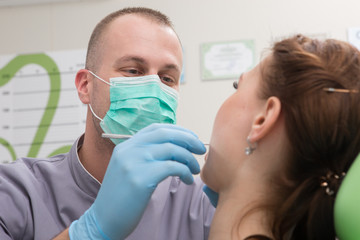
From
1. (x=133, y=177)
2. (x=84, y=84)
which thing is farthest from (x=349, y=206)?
(x=84, y=84)

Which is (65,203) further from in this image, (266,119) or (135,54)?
(266,119)

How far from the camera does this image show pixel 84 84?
1.89 m

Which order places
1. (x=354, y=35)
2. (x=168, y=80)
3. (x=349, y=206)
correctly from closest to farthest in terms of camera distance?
(x=349, y=206)
(x=168, y=80)
(x=354, y=35)

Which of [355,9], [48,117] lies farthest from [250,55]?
[48,117]

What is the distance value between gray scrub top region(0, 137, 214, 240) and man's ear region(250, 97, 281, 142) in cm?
62

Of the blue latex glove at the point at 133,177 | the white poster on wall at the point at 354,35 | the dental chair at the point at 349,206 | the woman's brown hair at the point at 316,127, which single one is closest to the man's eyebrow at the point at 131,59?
the blue latex glove at the point at 133,177

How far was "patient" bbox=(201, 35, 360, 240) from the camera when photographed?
1.06 meters

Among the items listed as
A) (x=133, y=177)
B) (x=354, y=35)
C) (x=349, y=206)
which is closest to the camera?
(x=349, y=206)

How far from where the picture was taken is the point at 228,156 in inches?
46.1

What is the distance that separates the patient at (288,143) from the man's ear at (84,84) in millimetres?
811

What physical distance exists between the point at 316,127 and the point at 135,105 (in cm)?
78

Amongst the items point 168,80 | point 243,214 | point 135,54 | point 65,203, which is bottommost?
point 65,203

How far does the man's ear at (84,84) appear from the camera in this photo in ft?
6.11

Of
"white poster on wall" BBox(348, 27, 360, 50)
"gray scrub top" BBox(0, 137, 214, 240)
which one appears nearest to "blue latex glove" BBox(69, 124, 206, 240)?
"gray scrub top" BBox(0, 137, 214, 240)
